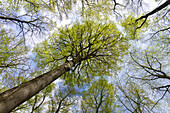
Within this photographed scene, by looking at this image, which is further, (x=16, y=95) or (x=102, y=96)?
(x=102, y=96)

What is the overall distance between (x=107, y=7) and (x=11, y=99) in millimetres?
7493

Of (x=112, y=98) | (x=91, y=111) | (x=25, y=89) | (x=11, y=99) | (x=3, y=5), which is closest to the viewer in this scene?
(x=11, y=99)

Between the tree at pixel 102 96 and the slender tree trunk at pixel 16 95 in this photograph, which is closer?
the slender tree trunk at pixel 16 95

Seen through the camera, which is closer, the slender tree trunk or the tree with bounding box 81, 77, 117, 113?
the slender tree trunk

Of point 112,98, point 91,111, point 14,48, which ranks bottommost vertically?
point 91,111

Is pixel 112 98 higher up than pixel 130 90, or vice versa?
pixel 130 90

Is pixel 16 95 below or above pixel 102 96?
above

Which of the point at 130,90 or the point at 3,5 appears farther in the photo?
the point at 130,90

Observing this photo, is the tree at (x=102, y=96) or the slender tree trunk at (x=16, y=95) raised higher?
the slender tree trunk at (x=16, y=95)

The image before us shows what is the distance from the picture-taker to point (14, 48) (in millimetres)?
5383

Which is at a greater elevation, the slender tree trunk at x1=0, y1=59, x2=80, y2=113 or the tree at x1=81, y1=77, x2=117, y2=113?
the slender tree trunk at x1=0, y1=59, x2=80, y2=113

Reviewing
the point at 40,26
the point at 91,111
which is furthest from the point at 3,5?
the point at 91,111

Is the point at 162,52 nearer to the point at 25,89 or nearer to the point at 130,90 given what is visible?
the point at 130,90

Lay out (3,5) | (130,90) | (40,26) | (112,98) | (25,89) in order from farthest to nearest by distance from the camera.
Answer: (112,98) → (130,90) → (40,26) → (3,5) → (25,89)
